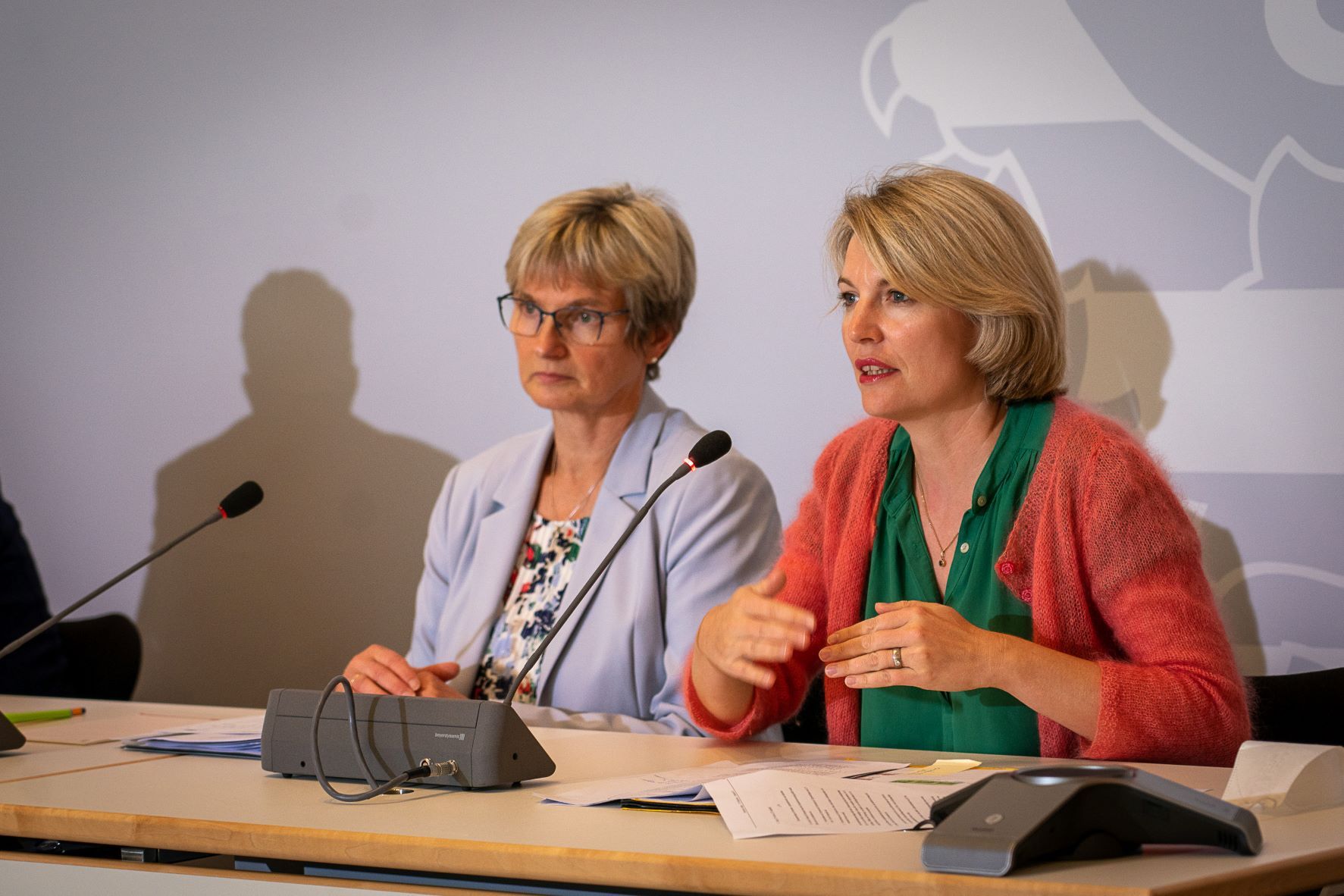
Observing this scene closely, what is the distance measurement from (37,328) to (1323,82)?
126 inches

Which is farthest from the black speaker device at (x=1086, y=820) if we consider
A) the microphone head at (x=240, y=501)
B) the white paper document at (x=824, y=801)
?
the microphone head at (x=240, y=501)

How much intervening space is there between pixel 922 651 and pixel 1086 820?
447 mm

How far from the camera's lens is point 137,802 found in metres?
1.37

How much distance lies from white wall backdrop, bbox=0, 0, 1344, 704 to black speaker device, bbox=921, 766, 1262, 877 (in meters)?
1.63

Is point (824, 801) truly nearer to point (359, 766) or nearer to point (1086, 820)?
point (1086, 820)

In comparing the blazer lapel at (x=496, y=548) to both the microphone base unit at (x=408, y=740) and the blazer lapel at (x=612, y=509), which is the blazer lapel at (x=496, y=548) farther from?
the microphone base unit at (x=408, y=740)

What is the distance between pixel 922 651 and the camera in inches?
58.4

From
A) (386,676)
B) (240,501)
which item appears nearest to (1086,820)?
(386,676)

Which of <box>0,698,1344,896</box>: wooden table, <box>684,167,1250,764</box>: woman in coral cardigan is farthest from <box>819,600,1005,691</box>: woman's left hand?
<box>0,698,1344,896</box>: wooden table

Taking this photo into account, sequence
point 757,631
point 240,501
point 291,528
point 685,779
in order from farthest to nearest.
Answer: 1. point 291,528
2. point 240,501
3. point 757,631
4. point 685,779

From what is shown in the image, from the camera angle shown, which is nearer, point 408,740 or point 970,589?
point 408,740

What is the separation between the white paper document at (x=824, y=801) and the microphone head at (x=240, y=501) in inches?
38.0

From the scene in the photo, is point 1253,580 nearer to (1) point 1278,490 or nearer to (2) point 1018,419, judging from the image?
(1) point 1278,490

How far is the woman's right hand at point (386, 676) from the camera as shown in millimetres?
1999
